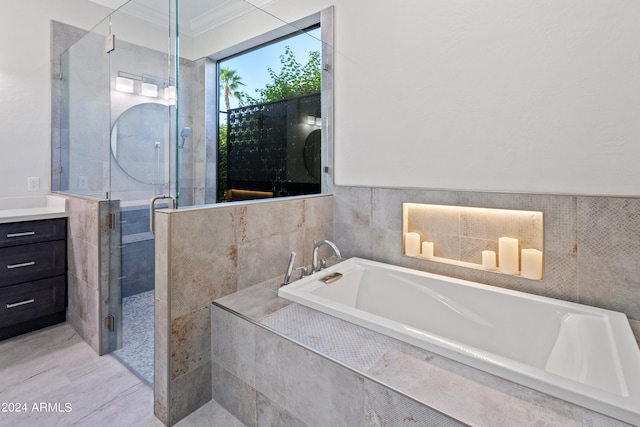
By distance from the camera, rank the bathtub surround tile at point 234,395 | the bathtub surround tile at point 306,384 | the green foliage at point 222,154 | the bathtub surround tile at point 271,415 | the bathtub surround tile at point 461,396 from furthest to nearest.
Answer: the green foliage at point 222,154, the bathtub surround tile at point 234,395, the bathtub surround tile at point 271,415, the bathtub surround tile at point 306,384, the bathtub surround tile at point 461,396

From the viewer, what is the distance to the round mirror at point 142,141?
89.0 inches

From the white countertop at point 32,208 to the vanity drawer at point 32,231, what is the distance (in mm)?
43

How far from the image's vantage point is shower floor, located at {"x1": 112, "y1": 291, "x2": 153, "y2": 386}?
6.93 feet

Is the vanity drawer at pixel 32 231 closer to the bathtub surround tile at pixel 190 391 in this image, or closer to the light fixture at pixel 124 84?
the light fixture at pixel 124 84

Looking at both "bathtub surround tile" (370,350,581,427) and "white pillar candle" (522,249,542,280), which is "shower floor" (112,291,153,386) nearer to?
"bathtub surround tile" (370,350,581,427)

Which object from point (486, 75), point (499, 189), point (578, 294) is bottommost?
point (578, 294)

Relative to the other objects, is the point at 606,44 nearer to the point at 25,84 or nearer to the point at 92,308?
the point at 92,308

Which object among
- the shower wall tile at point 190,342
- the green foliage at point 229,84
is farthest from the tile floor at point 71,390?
the green foliage at point 229,84

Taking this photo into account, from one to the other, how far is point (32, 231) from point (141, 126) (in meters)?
1.11

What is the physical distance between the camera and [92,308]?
2.24m

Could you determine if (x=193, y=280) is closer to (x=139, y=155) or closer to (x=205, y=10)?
(x=139, y=155)

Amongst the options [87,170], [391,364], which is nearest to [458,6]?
[391,364]

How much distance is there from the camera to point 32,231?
2367 mm

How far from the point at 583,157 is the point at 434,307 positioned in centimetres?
111
